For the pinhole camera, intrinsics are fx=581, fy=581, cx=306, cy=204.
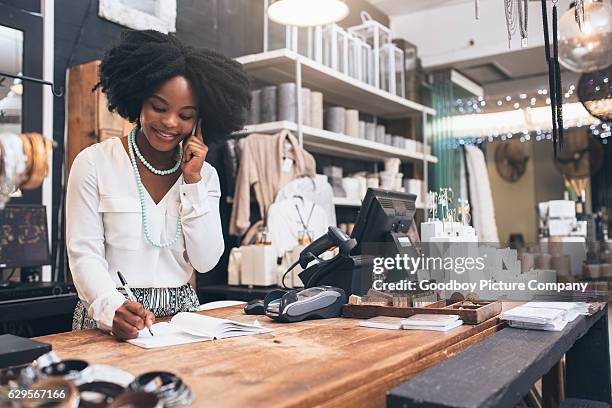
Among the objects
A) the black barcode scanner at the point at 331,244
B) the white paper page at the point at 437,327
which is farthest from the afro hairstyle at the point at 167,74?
the white paper page at the point at 437,327

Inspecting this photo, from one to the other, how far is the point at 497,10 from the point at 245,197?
12.1ft

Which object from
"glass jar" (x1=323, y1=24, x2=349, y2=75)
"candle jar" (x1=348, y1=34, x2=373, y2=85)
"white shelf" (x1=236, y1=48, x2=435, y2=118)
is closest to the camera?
"white shelf" (x1=236, y1=48, x2=435, y2=118)

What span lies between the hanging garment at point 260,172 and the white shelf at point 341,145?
0.09m

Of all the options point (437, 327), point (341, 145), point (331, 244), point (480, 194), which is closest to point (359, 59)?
point (341, 145)

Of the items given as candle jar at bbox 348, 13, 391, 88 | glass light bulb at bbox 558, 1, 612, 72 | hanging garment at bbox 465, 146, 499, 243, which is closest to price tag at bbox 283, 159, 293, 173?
candle jar at bbox 348, 13, 391, 88

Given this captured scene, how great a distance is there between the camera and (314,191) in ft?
12.8

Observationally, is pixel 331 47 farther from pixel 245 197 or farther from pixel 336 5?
pixel 245 197

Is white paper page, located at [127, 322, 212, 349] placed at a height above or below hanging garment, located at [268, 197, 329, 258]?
below

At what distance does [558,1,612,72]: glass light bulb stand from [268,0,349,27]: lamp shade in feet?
4.27

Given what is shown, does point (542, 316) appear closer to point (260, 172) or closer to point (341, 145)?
point (260, 172)

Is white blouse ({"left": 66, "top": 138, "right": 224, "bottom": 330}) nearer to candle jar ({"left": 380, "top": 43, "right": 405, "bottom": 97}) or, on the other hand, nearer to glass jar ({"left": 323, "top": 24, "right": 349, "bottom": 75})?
glass jar ({"left": 323, "top": 24, "right": 349, "bottom": 75})

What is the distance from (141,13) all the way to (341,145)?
180 cm

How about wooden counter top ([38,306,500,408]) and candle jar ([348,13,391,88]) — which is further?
candle jar ([348,13,391,88])

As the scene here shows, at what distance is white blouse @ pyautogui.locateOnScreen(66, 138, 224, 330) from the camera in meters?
1.64
